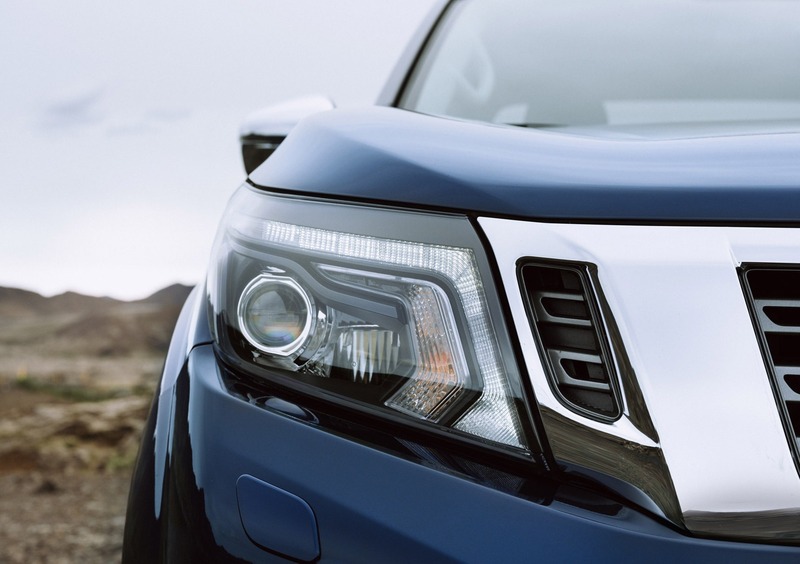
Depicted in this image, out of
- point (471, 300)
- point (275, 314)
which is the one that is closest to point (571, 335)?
point (471, 300)

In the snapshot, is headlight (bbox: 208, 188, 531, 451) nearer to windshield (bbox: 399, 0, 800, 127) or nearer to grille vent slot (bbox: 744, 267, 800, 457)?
grille vent slot (bbox: 744, 267, 800, 457)

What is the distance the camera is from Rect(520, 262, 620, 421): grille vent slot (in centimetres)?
85

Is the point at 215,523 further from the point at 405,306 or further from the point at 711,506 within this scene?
the point at 711,506

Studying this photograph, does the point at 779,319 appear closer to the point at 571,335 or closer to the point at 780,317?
the point at 780,317

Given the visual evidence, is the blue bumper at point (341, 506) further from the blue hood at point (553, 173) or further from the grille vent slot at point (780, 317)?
the blue hood at point (553, 173)

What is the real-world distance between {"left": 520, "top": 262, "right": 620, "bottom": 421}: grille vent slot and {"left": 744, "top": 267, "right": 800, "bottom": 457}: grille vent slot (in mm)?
158

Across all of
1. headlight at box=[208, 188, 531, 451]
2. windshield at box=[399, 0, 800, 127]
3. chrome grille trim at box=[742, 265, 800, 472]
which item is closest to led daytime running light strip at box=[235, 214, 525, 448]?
headlight at box=[208, 188, 531, 451]

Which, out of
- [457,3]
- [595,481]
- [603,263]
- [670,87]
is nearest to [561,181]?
[603,263]

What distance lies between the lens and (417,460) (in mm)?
870

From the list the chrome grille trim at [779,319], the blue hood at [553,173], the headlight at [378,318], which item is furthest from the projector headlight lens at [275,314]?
the chrome grille trim at [779,319]

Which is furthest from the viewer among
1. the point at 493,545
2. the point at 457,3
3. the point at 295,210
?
the point at 457,3

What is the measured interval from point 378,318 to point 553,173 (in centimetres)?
26

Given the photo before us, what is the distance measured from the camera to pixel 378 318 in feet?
3.07

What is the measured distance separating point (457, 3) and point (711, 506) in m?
1.81
